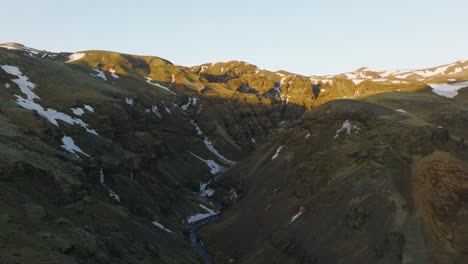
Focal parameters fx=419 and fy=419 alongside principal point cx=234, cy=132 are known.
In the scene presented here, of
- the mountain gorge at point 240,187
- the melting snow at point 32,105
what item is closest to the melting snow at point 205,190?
the mountain gorge at point 240,187

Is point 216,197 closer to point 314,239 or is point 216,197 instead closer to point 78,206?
point 314,239

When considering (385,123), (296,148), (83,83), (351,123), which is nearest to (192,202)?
(296,148)

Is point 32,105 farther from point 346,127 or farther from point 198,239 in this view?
point 346,127

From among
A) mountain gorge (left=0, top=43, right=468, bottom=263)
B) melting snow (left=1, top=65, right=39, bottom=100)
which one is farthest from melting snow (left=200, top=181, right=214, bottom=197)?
melting snow (left=1, top=65, right=39, bottom=100)

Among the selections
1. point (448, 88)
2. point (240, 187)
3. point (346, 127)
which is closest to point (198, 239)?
point (240, 187)

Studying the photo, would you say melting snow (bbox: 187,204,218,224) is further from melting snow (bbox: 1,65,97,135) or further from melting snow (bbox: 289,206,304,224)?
melting snow (bbox: 289,206,304,224)

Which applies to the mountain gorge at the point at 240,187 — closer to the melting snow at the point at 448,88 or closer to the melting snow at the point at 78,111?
the melting snow at the point at 78,111
